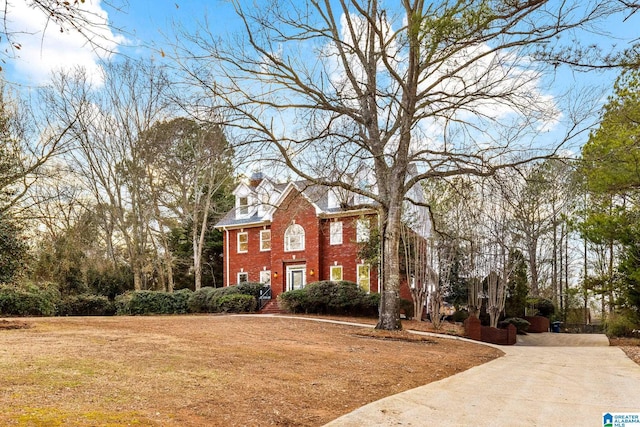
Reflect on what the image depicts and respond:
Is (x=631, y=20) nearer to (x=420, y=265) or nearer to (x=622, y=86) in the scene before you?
(x=622, y=86)

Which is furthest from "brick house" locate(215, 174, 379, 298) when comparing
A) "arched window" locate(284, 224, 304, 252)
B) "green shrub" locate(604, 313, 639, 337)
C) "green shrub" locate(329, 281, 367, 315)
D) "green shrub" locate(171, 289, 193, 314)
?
"green shrub" locate(604, 313, 639, 337)

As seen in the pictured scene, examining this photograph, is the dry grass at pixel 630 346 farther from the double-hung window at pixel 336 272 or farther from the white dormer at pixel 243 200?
the white dormer at pixel 243 200

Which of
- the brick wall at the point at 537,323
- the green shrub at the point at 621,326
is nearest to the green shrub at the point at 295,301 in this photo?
the brick wall at the point at 537,323

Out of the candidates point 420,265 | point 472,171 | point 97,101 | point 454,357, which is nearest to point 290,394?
point 454,357

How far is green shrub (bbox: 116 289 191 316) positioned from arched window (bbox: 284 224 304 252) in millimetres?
6194

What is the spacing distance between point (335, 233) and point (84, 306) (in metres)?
12.1

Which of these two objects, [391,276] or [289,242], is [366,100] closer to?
[391,276]

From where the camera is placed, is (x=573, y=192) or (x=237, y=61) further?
(x=573, y=192)

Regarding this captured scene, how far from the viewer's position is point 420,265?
66.7ft

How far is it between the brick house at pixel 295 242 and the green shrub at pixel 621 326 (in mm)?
9929

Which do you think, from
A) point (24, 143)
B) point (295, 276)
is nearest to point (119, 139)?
point (24, 143)

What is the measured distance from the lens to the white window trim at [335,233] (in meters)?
26.2

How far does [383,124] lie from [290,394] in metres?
11.5

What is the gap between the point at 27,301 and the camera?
60.7ft
